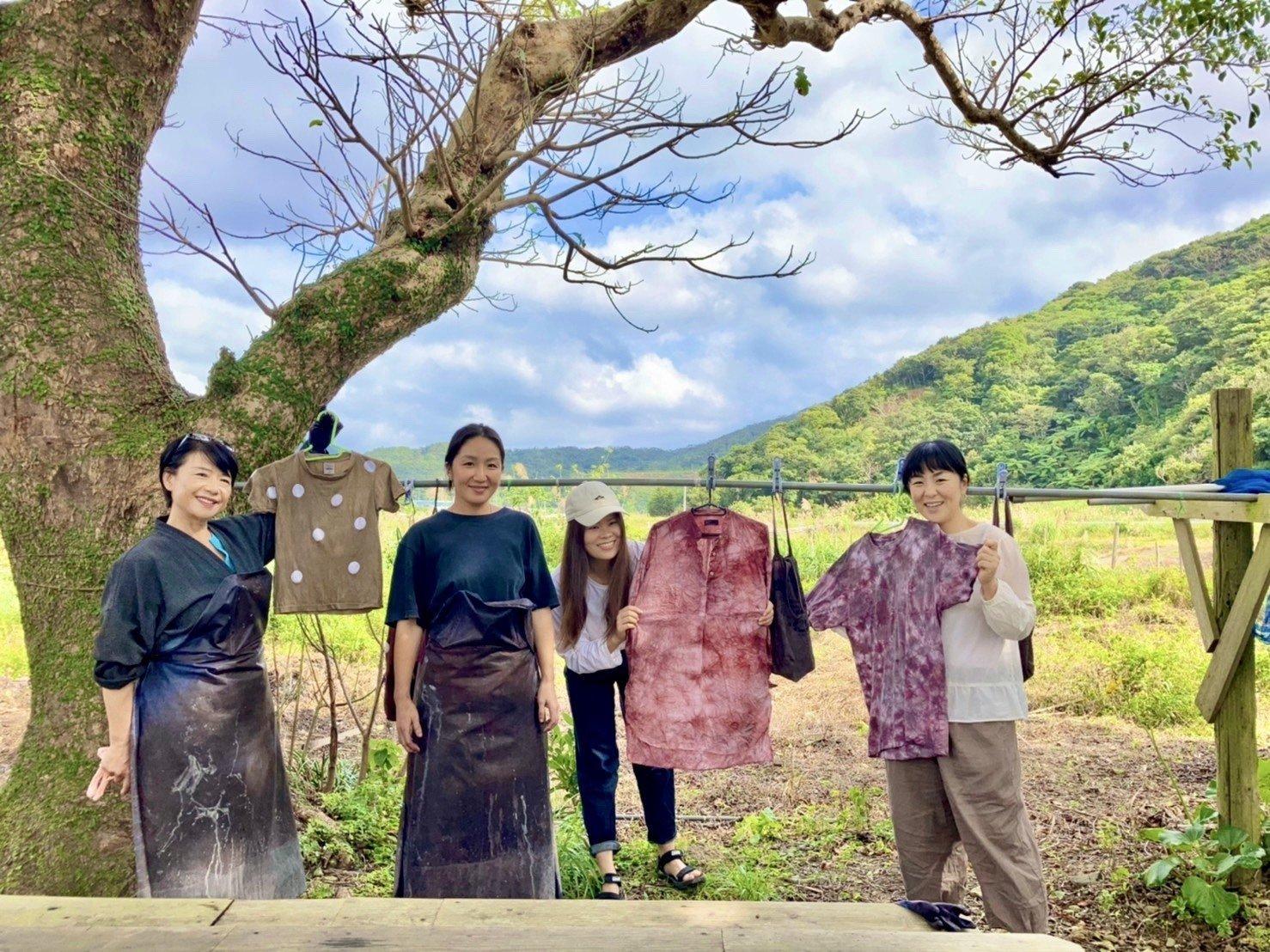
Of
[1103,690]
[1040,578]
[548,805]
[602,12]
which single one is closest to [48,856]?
[548,805]

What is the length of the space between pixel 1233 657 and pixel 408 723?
3.30 metres

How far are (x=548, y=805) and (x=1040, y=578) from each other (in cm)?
959

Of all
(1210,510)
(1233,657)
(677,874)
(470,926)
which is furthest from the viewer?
(1233,657)

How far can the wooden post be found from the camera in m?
4.28

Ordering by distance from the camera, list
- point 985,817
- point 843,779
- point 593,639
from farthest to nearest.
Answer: point 843,779
point 593,639
point 985,817

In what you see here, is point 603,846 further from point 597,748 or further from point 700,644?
point 700,644

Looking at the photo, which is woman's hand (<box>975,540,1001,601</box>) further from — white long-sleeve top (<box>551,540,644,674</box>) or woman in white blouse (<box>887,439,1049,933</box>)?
white long-sleeve top (<box>551,540,644,674</box>)

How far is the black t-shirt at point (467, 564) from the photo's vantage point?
3006mm

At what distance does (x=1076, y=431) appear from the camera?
31.6 metres

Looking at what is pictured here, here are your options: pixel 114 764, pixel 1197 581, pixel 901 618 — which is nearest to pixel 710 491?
pixel 901 618

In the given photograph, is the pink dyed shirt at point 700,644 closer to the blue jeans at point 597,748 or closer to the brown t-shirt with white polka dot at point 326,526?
the blue jeans at point 597,748

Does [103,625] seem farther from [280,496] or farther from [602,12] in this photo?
[602,12]

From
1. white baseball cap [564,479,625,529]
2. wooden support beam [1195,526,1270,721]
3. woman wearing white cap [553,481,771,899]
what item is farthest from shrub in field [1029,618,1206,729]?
white baseball cap [564,479,625,529]

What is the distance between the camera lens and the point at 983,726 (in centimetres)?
307
